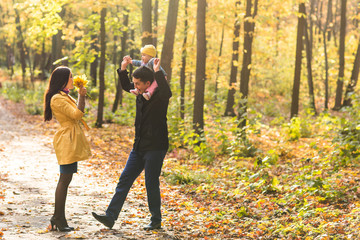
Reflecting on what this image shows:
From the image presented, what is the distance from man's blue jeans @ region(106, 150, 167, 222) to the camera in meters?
5.16

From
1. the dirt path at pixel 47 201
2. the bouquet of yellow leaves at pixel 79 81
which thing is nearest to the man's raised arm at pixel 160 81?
the bouquet of yellow leaves at pixel 79 81

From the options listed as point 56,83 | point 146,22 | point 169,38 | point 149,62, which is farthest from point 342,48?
point 56,83

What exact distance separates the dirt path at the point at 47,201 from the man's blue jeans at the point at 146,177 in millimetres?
327

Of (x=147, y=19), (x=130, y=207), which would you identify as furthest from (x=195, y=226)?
(x=147, y=19)

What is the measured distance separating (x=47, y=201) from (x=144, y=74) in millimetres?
3151

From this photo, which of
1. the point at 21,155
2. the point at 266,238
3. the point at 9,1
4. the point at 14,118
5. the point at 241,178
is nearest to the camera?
the point at 266,238

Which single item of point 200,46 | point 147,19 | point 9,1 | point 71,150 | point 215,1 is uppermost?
point 9,1

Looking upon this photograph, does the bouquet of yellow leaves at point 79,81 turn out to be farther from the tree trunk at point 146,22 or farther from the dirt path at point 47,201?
the tree trunk at point 146,22

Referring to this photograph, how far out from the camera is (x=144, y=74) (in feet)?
16.6

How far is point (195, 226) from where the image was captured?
589 cm

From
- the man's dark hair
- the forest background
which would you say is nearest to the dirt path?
the forest background

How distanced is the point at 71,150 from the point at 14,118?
17660 mm

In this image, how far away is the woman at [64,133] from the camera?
489 centimetres

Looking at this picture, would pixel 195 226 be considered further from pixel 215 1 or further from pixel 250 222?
pixel 215 1
